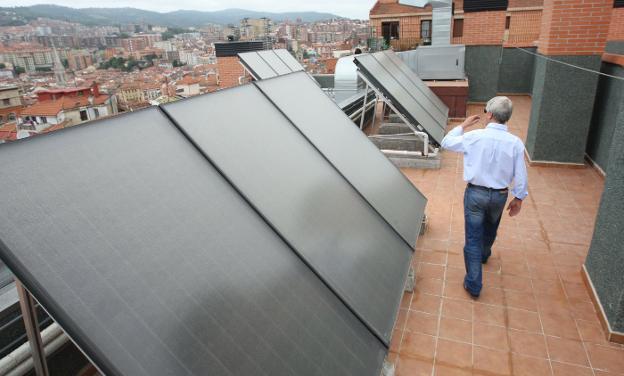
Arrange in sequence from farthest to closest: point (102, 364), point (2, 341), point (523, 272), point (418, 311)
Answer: point (523, 272)
point (418, 311)
point (2, 341)
point (102, 364)

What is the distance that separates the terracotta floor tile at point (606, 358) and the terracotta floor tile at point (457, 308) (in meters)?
0.76

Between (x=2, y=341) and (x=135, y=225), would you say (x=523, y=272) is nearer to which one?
(x=135, y=225)

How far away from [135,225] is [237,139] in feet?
2.89

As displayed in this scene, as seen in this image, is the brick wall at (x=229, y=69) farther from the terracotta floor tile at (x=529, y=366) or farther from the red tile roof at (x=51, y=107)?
the terracotta floor tile at (x=529, y=366)

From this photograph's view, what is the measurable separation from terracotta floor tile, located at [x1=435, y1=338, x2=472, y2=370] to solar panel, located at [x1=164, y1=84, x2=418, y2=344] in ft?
2.14

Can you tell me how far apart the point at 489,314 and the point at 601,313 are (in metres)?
0.76

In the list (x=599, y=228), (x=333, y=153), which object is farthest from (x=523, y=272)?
(x=333, y=153)

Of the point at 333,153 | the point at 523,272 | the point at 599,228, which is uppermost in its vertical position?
the point at 333,153

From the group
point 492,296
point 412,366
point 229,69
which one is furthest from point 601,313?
point 229,69

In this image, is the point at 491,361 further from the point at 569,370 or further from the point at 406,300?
the point at 406,300

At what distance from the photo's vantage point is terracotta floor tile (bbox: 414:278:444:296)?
3266 mm

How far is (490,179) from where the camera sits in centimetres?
307

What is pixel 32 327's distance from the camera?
1.27 metres

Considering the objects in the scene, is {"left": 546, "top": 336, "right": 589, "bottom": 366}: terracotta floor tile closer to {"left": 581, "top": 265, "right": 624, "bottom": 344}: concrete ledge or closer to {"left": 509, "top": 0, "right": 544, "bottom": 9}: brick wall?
{"left": 581, "top": 265, "right": 624, "bottom": 344}: concrete ledge
